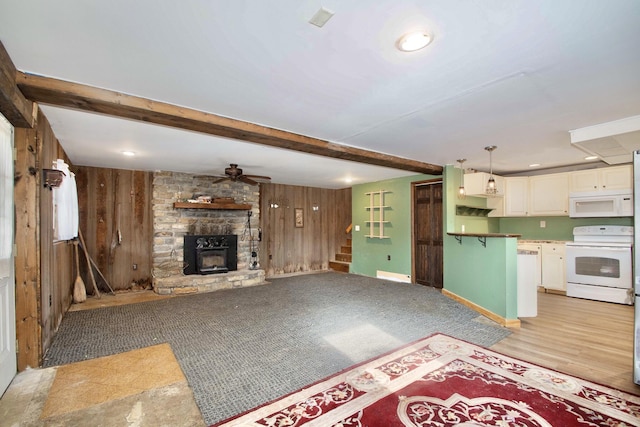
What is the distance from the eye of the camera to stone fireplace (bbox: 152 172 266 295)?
17.9 ft

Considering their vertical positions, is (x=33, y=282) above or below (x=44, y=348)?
above

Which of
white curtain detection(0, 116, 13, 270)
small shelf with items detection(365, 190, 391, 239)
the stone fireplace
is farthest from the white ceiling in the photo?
small shelf with items detection(365, 190, 391, 239)

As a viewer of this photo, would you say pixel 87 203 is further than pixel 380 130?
Yes

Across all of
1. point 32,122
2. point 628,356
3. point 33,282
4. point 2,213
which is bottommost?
point 628,356

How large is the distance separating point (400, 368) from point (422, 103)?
2.28 metres

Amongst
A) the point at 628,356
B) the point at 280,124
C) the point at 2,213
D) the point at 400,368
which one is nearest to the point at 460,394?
the point at 400,368

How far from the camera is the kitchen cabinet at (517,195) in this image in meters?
5.63

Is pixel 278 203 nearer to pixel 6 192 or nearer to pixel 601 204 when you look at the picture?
pixel 6 192

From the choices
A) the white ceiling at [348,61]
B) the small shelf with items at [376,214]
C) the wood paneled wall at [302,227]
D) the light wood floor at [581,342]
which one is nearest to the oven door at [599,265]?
the light wood floor at [581,342]

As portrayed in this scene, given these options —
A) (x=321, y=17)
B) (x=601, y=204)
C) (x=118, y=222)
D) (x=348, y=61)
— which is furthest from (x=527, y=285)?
(x=118, y=222)

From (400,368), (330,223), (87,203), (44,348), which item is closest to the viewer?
(400,368)

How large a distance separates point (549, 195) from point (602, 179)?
0.75m

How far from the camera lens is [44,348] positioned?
2.75 metres

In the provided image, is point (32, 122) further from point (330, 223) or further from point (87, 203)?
point (330, 223)
